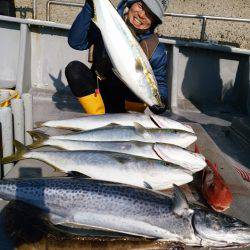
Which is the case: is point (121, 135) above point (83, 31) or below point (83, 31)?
below

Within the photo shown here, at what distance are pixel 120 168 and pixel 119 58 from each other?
141cm

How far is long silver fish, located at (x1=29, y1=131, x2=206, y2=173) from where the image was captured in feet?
10.3

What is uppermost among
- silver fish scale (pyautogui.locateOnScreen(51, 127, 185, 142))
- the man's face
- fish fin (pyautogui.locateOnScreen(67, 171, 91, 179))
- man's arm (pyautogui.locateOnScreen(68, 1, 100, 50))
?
the man's face

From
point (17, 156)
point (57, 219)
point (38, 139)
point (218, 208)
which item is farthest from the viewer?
point (38, 139)

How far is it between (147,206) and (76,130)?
187 cm

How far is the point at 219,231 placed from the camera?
2244 millimetres

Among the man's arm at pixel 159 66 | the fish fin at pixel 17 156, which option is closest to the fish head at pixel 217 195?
the fish fin at pixel 17 156

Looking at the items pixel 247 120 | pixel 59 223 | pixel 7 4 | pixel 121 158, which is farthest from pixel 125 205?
pixel 7 4

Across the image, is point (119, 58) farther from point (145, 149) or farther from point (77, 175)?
point (77, 175)

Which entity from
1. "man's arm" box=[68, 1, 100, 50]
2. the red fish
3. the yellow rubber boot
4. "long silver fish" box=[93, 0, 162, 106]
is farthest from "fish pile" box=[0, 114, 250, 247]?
"man's arm" box=[68, 1, 100, 50]

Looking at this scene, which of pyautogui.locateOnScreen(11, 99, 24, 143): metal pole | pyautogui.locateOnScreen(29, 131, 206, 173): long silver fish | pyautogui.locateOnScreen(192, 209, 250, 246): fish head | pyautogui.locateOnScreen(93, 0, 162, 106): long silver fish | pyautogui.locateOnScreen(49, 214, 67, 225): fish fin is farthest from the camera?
pyautogui.locateOnScreen(11, 99, 24, 143): metal pole

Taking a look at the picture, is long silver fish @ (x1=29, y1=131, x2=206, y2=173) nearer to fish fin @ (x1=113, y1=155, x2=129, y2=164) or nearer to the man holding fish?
fish fin @ (x1=113, y1=155, x2=129, y2=164)

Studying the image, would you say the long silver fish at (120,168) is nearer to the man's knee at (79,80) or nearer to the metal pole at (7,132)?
the metal pole at (7,132)

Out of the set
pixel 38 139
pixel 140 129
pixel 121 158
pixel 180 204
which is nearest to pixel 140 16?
pixel 140 129
